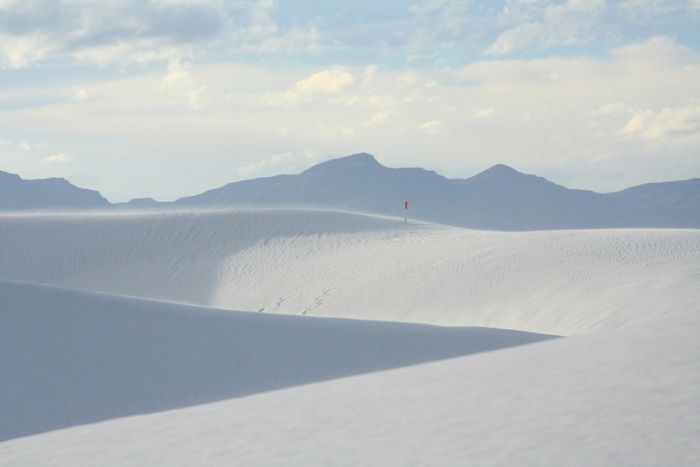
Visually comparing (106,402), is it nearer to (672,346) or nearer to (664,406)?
(672,346)

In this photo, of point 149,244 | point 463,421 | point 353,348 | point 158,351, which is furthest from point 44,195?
point 463,421

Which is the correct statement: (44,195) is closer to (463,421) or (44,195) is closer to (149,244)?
(149,244)

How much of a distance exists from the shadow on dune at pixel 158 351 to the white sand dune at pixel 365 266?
5991 mm

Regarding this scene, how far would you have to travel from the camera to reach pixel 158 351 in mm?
17766

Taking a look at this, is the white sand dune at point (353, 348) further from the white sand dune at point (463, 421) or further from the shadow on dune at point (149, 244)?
the shadow on dune at point (149, 244)

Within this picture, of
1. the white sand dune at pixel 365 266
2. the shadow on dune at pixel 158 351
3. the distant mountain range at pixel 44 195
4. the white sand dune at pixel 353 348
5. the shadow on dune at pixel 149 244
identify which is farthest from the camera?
the distant mountain range at pixel 44 195

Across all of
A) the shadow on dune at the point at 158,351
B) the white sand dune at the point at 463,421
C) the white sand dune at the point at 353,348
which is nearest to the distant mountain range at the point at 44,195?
the white sand dune at the point at 353,348

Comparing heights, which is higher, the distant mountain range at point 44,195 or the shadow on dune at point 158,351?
the distant mountain range at point 44,195

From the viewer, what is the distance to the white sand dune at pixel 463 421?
719 cm

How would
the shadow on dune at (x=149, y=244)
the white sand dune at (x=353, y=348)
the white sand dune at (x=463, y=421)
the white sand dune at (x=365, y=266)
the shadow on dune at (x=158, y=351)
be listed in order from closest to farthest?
1. the white sand dune at (x=463, y=421)
2. the white sand dune at (x=353, y=348)
3. the shadow on dune at (x=158, y=351)
4. the white sand dune at (x=365, y=266)
5. the shadow on dune at (x=149, y=244)

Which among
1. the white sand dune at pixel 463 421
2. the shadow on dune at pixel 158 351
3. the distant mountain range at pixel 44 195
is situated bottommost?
the shadow on dune at pixel 158 351

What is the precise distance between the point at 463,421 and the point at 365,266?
26515mm

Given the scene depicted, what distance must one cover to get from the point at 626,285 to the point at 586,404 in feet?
58.0

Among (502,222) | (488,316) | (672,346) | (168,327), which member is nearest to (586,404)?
(672,346)
